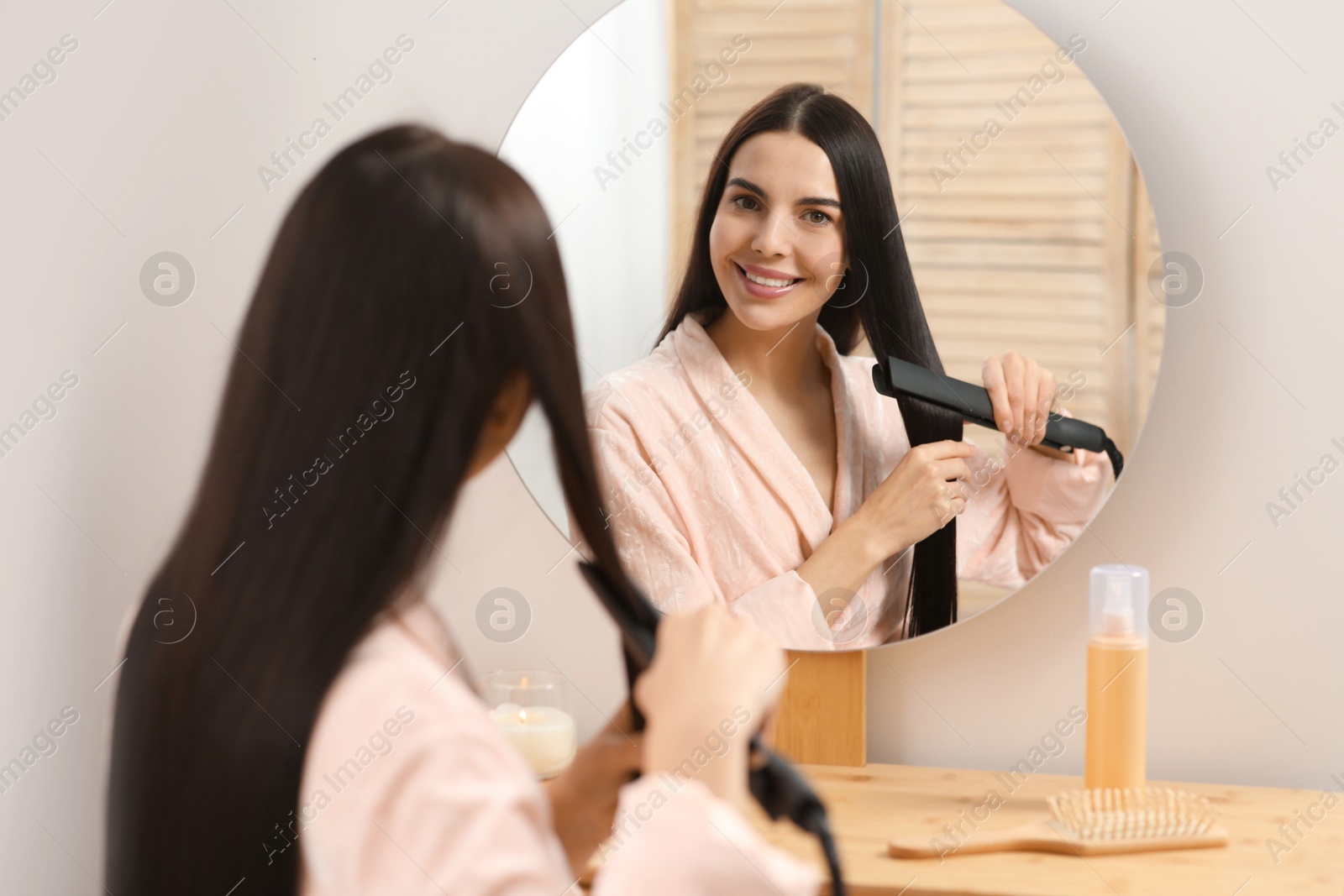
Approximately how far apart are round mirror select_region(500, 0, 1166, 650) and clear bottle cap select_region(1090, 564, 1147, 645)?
70 millimetres

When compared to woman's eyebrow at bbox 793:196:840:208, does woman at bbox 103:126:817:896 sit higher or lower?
lower

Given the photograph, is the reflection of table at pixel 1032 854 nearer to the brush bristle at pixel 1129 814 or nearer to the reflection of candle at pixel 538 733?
the brush bristle at pixel 1129 814

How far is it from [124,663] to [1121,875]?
23.4 inches

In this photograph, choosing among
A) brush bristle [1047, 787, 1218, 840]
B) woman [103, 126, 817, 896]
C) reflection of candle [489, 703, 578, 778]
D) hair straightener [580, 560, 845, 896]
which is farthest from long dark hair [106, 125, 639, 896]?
brush bristle [1047, 787, 1218, 840]

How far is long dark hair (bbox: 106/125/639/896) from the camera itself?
464mm

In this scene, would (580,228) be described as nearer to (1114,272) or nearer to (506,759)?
(1114,272)

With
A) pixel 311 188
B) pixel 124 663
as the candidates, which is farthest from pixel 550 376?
pixel 124 663

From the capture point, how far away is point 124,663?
0.52 m

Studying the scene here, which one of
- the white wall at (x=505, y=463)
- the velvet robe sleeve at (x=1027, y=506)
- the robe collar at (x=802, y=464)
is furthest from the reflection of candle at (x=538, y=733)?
the velvet robe sleeve at (x=1027, y=506)

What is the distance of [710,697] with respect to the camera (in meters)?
0.49

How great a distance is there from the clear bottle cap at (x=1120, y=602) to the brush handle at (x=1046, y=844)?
0.13 m

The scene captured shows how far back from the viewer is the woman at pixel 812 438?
86 centimetres

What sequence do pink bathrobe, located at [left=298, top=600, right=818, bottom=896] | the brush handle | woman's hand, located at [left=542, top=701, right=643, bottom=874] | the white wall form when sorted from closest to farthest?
pink bathrobe, located at [left=298, top=600, right=818, bottom=896]
woman's hand, located at [left=542, top=701, right=643, bottom=874]
the brush handle
the white wall

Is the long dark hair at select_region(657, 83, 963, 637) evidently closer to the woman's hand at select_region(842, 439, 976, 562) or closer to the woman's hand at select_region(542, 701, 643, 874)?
the woman's hand at select_region(842, 439, 976, 562)
